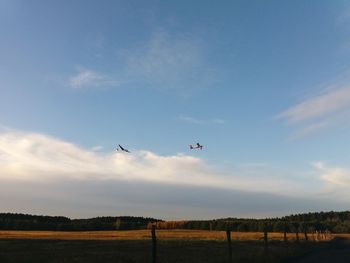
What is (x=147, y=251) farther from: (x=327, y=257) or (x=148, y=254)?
(x=327, y=257)

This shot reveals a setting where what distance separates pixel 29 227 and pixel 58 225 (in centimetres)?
776

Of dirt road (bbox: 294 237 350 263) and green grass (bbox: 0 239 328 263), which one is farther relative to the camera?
dirt road (bbox: 294 237 350 263)

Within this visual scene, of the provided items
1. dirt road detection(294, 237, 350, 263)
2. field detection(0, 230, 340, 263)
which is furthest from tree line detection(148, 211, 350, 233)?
dirt road detection(294, 237, 350, 263)

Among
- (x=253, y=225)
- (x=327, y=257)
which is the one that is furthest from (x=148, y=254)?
(x=253, y=225)

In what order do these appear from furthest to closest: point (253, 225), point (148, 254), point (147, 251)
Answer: point (253, 225) → point (147, 251) → point (148, 254)

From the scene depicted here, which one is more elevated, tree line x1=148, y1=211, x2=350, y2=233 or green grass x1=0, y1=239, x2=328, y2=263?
tree line x1=148, y1=211, x2=350, y2=233

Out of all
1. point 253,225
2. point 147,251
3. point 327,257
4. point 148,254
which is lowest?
point 327,257

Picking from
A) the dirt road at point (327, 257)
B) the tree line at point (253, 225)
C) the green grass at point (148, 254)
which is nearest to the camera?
the green grass at point (148, 254)

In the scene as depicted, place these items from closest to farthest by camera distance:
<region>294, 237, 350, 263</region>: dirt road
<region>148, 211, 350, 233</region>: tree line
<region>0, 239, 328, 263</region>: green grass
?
<region>0, 239, 328, 263</region>: green grass < <region>294, 237, 350, 263</region>: dirt road < <region>148, 211, 350, 233</region>: tree line

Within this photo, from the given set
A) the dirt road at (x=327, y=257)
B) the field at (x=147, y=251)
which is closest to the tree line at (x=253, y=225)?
the field at (x=147, y=251)

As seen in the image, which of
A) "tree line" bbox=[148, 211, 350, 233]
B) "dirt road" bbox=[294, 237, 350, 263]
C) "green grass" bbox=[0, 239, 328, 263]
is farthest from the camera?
"tree line" bbox=[148, 211, 350, 233]

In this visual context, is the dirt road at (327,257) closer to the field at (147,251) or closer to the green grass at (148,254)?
the field at (147,251)

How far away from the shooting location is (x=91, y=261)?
86.0 feet

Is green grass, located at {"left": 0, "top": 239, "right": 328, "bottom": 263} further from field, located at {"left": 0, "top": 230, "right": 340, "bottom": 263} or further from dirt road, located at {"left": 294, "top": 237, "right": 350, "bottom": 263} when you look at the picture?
dirt road, located at {"left": 294, "top": 237, "right": 350, "bottom": 263}
